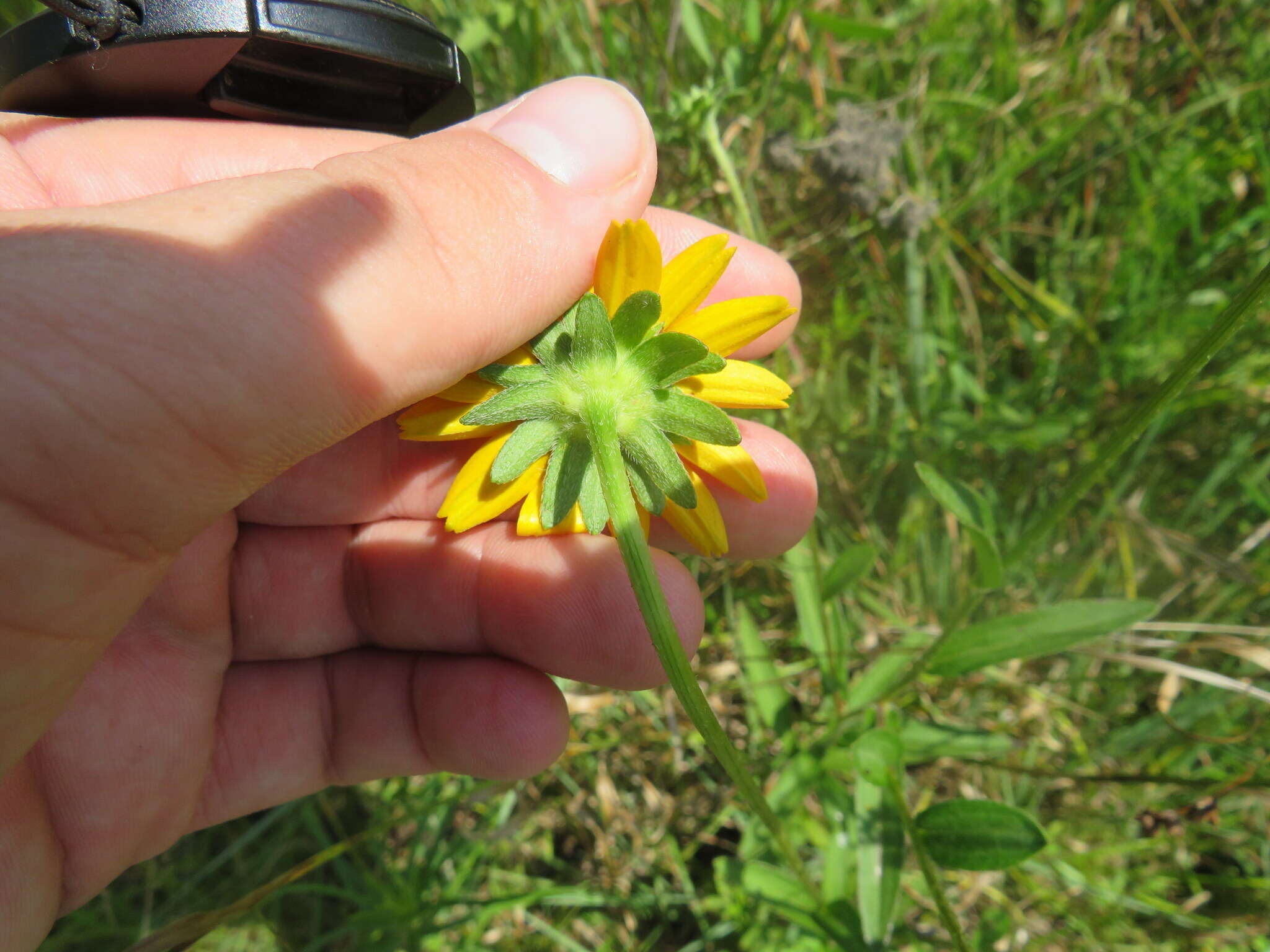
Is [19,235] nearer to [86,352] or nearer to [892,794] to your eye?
[86,352]

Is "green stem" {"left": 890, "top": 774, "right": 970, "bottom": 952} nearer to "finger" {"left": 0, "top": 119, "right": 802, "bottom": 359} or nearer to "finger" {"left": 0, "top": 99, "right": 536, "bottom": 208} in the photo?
"finger" {"left": 0, "top": 119, "right": 802, "bottom": 359}

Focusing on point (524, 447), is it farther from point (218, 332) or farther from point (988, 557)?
point (988, 557)

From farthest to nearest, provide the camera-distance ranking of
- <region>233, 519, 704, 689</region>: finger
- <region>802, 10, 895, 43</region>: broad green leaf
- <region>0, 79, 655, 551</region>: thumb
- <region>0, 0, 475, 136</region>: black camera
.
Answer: <region>802, 10, 895, 43</region>: broad green leaf → <region>233, 519, 704, 689</region>: finger → <region>0, 0, 475, 136</region>: black camera → <region>0, 79, 655, 551</region>: thumb

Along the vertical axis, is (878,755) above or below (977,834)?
above

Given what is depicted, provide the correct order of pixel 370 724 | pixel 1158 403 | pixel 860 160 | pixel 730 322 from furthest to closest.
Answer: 1. pixel 860 160
2. pixel 370 724
3. pixel 730 322
4. pixel 1158 403

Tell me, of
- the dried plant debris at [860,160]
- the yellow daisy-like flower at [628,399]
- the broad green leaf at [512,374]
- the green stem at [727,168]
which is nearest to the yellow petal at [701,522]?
the yellow daisy-like flower at [628,399]

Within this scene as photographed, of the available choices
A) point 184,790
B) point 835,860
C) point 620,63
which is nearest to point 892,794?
point 835,860

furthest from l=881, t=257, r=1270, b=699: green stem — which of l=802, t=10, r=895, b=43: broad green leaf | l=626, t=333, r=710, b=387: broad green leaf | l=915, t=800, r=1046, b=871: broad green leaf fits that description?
l=802, t=10, r=895, b=43: broad green leaf

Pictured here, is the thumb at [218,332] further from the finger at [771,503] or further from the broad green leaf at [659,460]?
the finger at [771,503]

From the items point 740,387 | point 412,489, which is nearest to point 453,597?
point 412,489
